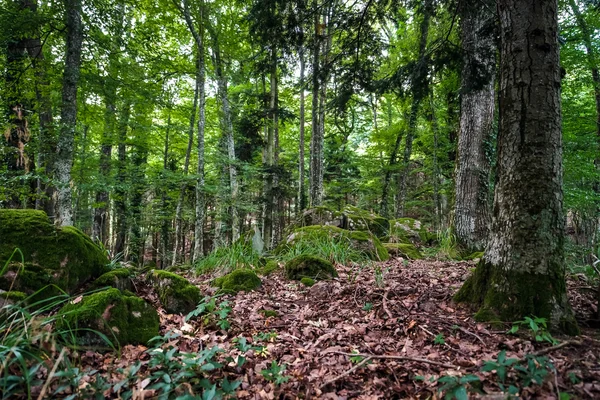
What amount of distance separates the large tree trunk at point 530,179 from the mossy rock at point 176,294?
3.21 m

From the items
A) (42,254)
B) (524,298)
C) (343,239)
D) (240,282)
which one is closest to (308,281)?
(240,282)

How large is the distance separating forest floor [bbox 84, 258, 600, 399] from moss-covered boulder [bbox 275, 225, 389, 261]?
242cm

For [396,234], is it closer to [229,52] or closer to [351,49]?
[351,49]

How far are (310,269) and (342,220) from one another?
3.92 meters

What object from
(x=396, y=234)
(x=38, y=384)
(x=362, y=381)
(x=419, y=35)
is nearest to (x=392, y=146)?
(x=419, y=35)

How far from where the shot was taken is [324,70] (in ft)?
16.7

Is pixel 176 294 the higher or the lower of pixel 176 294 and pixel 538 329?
the lower

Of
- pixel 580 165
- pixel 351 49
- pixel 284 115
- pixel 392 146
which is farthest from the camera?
pixel 392 146

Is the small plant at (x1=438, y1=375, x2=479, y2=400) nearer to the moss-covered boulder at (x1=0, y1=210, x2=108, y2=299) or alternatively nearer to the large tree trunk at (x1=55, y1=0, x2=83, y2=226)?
the moss-covered boulder at (x1=0, y1=210, x2=108, y2=299)

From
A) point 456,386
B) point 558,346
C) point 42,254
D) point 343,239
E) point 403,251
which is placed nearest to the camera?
point 456,386

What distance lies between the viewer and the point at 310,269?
4938mm

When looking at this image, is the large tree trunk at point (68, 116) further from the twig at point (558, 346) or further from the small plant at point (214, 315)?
the twig at point (558, 346)

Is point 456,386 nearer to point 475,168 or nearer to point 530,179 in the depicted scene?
point 530,179

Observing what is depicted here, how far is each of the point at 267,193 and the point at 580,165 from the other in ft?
35.2
